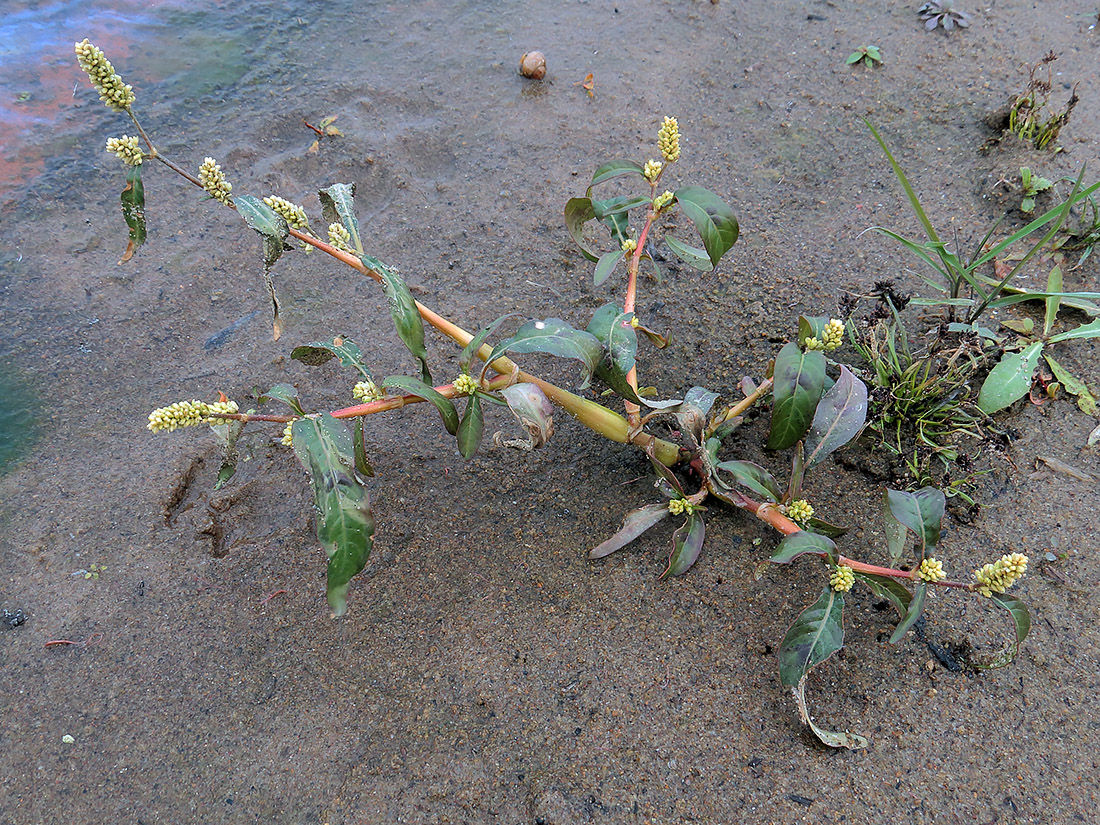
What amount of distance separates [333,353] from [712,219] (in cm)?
93

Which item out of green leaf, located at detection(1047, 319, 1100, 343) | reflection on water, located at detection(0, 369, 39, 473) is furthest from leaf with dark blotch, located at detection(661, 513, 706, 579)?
reflection on water, located at detection(0, 369, 39, 473)

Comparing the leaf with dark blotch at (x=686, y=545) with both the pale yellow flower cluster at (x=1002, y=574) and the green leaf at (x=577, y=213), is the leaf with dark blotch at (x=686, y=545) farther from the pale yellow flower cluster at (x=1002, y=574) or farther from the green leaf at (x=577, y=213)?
the green leaf at (x=577, y=213)

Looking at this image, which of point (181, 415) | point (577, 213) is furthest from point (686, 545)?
point (181, 415)

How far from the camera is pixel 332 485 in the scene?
1.31 m

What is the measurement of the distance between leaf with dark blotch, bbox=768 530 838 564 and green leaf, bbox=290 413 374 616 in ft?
2.65

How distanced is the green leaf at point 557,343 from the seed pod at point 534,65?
2138 millimetres

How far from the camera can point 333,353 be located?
1.63m

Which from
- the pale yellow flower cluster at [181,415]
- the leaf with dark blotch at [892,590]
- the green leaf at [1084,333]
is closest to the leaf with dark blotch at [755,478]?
the leaf with dark blotch at [892,590]

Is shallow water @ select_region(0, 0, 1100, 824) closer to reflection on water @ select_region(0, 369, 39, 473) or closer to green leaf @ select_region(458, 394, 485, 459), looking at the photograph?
reflection on water @ select_region(0, 369, 39, 473)

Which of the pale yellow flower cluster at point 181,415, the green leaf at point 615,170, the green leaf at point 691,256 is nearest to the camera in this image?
the pale yellow flower cluster at point 181,415

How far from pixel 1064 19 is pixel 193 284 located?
406 cm

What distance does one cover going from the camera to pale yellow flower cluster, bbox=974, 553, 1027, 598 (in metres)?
1.31

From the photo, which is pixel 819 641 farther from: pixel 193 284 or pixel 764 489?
pixel 193 284

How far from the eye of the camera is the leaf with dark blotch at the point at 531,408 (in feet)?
4.66
